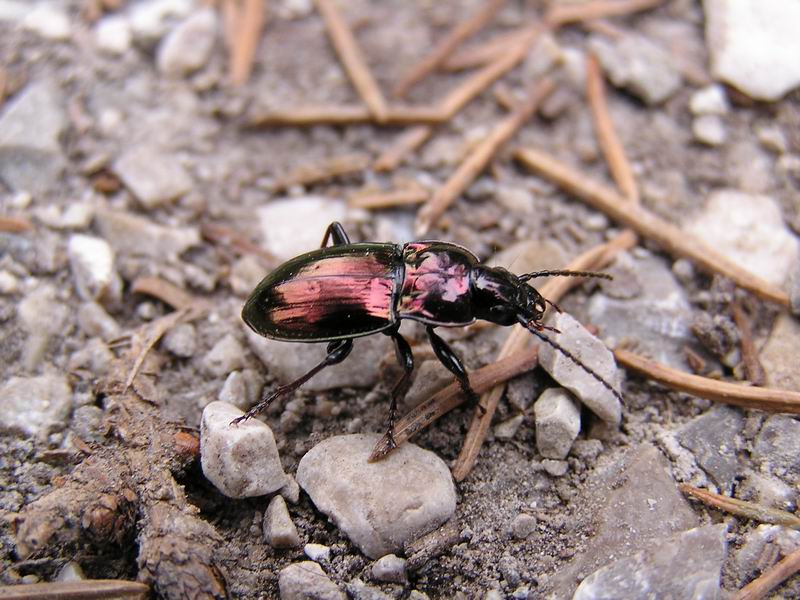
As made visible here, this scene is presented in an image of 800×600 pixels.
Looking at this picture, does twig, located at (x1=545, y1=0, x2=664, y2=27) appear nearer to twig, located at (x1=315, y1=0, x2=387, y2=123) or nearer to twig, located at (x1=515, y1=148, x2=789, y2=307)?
twig, located at (x1=515, y1=148, x2=789, y2=307)

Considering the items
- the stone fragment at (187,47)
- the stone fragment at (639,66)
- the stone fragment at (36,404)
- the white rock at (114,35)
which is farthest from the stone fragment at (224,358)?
the stone fragment at (639,66)

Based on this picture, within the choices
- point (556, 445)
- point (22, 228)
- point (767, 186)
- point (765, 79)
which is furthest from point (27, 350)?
point (765, 79)

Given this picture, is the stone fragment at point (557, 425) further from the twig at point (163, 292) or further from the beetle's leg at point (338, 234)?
the twig at point (163, 292)

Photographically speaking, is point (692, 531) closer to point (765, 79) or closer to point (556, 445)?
point (556, 445)

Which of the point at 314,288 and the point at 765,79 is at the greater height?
the point at 314,288

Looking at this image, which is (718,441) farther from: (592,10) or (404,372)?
(592,10)
